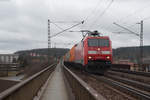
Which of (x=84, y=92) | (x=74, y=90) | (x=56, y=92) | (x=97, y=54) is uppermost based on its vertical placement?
(x=97, y=54)

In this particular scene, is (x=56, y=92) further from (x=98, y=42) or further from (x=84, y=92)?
(x=98, y=42)

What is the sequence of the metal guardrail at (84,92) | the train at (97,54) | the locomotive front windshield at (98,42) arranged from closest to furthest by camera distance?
the metal guardrail at (84,92)
the train at (97,54)
the locomotive front windshield at (98,42)

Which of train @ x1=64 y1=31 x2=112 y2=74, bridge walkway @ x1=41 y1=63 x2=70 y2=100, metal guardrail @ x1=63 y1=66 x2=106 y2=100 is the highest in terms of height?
train @ x1=64 y1=31 x2=112 y2=74

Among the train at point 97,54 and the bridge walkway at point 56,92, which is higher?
the train at point 97,54

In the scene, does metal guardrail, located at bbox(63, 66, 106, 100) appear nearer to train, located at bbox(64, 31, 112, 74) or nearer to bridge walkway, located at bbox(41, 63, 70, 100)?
bridge walkway, located at bbox(41, 63, 70, 100)

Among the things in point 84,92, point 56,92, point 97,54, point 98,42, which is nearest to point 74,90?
point 56,92

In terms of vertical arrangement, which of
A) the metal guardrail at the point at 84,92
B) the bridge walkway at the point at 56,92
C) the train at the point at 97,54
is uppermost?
the train at the point at 97,54

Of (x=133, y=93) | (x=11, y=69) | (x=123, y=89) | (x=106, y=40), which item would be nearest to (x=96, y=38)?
(x=106, y=40)

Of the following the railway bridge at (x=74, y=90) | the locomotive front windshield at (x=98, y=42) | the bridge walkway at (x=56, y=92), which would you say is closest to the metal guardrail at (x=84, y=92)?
the railway bridge at (x=74, y=90)

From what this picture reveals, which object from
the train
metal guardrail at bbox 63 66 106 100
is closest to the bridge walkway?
metal guardrail at bbox 63 66 106 100

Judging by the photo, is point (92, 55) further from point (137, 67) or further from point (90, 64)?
point (137, 67)

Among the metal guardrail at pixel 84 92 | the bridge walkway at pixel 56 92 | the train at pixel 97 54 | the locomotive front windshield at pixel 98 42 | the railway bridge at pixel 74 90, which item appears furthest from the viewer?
the locomotive front windshield at pixel 98 42

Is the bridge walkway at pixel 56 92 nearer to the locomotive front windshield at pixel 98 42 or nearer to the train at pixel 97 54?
the train at pixel 97 54

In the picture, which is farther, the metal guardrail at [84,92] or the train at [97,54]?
the train at [97,54]
